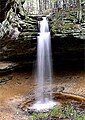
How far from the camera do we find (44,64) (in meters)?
14.6

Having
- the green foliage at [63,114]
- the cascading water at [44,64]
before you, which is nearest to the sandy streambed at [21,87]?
the cascading water at [44,64]

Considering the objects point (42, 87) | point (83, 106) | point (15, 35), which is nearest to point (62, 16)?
point (15, 35)

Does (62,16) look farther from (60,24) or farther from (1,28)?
(1,28)

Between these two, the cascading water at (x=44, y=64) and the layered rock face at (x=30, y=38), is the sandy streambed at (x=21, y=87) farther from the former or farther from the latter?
the layered rock face at (x=30, y=38)

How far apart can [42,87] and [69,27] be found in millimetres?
3336

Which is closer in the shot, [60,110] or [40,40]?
[60,110]

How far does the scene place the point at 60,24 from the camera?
45.5 ft

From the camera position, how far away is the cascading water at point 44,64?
42.2 feet

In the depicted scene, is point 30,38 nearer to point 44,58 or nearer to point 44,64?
point 44,58

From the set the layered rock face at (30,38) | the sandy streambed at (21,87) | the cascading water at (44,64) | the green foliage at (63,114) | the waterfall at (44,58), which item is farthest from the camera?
the waterfall at (44,58)

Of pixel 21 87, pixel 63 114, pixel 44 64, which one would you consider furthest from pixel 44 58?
pixel 63 114

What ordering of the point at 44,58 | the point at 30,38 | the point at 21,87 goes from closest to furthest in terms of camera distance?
the point at 21,87
the point at 30,38
the point at 44,58

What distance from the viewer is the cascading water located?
1287 centimetres

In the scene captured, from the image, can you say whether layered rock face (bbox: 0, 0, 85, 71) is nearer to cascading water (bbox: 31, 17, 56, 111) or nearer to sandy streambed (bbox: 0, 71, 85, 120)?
cascading water (bbox: 31, 17, 56, 111)
